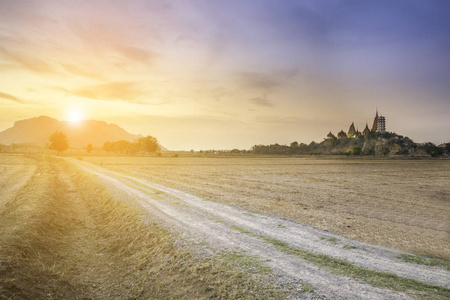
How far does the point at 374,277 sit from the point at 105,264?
10.8 metres

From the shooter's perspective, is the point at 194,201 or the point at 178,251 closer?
the point at 178,251

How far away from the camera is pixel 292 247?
418 inches

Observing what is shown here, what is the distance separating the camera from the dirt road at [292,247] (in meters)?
7.63

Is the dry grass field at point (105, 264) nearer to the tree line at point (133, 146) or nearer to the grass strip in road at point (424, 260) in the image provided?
the grass strip in road at point (424, 260)

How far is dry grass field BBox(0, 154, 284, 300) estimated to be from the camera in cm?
827

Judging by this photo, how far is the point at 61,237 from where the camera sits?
14.7 metres

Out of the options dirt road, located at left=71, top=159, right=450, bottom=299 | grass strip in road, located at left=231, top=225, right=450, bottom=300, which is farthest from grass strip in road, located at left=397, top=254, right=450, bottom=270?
grass strip in road, located at left=231, top=225, right=450, bottom=300

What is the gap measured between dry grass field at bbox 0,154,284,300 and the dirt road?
109 cm

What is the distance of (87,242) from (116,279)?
5.52 metres

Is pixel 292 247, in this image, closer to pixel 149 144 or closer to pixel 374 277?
pixel 374 277

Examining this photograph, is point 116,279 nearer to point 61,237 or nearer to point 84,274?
point 84,274

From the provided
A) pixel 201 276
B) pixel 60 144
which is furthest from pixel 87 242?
pixel 60 144

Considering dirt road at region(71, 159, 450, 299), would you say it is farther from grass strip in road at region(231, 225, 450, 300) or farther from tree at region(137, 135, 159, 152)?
tree at region(137, 135, 159, 152)

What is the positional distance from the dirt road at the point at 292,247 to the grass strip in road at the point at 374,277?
8 cm
